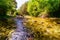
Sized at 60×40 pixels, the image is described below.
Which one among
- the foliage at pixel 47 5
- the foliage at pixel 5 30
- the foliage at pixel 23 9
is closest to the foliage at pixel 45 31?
the foliage at pixel 5 30

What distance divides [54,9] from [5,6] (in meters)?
6.38

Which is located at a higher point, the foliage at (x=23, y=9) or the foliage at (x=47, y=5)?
the foliage at (x=47, y=5)

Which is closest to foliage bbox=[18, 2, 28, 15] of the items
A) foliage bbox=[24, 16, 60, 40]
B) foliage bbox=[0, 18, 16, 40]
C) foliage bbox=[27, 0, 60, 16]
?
foliage bbox=[27, 0, 60, 16]

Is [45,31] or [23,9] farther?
[23,9]

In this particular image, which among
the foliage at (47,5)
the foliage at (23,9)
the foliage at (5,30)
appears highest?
the foliage at (5,30)

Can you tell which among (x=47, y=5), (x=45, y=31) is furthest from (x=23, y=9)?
(x=45, y=31)

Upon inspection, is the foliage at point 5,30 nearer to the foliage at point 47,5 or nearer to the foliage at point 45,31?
the foliage at point 45,31

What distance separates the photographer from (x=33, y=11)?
92.2ft

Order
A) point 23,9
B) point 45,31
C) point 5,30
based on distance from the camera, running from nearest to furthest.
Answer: point 5,30 → point 45,31 → point 23,9

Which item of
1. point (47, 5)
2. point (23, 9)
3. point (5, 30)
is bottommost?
point (23, 9)

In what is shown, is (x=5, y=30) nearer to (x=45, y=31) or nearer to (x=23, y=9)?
(x=45, y=31)

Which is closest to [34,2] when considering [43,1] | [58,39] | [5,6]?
[43,1]

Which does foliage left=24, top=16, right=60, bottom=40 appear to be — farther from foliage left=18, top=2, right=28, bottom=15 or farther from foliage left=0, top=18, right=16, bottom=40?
foliage left=18, top=2, right=28, bottom=15

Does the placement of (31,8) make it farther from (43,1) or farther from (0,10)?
(0,10)
